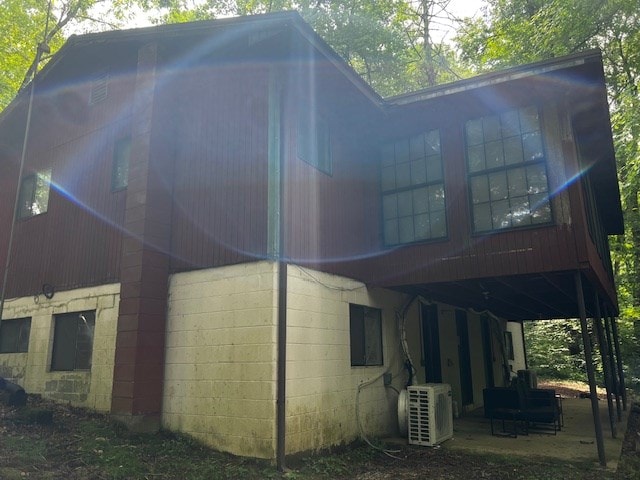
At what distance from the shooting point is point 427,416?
7258 millimetres

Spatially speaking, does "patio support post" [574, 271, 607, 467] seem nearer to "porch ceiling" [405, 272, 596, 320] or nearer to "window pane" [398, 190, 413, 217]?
"porch ceiling" [405, 272, 596, 320]

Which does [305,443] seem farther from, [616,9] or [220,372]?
[616,9]

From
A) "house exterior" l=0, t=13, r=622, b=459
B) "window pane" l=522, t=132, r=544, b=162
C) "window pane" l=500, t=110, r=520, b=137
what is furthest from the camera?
"window pane" l=500, t=110, r=520, b=137

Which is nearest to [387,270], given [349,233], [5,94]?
[349,233]

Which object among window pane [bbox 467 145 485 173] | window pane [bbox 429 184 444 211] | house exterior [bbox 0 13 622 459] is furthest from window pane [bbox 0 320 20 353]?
window pane [bbox 467 145 485 173]

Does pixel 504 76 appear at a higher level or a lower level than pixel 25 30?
lower

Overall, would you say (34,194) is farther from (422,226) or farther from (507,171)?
(507,171)

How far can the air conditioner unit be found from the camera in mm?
7207

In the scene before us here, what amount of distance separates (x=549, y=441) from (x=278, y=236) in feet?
17.7

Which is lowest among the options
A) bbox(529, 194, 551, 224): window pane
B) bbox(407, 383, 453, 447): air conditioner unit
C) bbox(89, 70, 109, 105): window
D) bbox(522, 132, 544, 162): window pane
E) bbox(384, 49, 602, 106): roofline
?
bbox(407, 383, 453, 447): air conditioner unit

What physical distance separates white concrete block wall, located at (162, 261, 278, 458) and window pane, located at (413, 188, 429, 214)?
3.05 m

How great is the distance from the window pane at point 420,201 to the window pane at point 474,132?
1.06 meters

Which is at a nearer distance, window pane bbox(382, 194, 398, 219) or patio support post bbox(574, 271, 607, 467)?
patio support post bbox(574, 271, 607, 467)

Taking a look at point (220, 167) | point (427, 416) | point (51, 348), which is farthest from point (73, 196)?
point (427, 416)
